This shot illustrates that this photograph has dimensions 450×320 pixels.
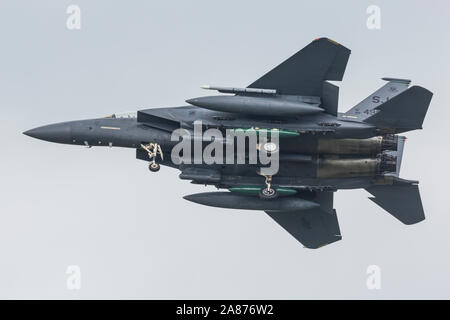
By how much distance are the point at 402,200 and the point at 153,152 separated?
7382 mm

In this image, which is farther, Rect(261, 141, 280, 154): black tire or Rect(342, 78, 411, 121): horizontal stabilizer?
Rect(342, 78, 411, 121): horizontal stabilizer

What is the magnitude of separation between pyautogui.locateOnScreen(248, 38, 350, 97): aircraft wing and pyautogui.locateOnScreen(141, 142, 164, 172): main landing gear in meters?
3.13

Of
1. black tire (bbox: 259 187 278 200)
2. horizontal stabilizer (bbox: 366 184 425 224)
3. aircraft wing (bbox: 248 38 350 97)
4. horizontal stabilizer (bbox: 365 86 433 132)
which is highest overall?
aircraft wing (bbox: 248 38 350 97)

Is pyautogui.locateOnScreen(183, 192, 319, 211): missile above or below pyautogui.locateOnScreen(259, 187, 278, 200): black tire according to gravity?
below

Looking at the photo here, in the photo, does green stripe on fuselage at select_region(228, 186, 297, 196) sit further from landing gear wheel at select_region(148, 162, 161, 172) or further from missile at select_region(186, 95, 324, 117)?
missile at select_region(186, 95, 324, 117)

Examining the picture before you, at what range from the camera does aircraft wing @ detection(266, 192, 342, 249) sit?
32.6 meters

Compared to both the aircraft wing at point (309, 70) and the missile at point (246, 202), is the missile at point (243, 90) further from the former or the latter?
the missile at point (246, 202)

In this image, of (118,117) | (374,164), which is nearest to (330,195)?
Result: (374,164)

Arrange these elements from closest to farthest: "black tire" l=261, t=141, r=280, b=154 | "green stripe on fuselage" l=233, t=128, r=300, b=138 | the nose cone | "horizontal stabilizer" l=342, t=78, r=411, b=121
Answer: "green stripe on fuselage" l=233, t=128, r=300, b=138
"black tire" l=261, t=141, r=280, b=154
the nose cone
"horizontal stabilizer" l=342, t=78, r=411, b=121

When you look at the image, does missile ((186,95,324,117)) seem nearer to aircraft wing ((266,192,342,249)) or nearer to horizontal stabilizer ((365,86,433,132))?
horizontal stabilizer ((365,86,433,132))

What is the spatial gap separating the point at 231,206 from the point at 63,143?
5.05 m

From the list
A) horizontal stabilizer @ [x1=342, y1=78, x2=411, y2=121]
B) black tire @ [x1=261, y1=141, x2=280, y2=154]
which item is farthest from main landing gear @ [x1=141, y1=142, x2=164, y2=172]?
horizontal stabilizer @ [x1=342, y1=78, x2=411, y2=121]

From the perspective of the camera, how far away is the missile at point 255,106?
1152 inches

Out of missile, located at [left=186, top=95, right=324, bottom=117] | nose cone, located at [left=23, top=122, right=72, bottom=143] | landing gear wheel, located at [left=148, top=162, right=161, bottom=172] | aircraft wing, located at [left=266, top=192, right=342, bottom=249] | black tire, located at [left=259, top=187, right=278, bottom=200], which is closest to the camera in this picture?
missile, located at [left=186, top=95, right=324, bottom=117]
